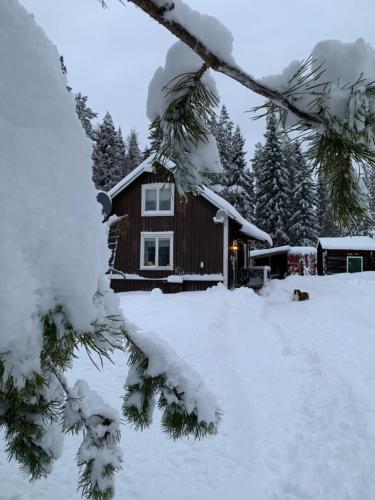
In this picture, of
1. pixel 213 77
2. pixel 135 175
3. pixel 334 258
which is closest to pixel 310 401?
pixel 213 77

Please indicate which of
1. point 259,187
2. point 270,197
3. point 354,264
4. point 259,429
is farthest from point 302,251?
point 259,429

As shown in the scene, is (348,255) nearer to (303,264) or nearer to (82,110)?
(303,264)

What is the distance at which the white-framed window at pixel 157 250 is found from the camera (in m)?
16.8

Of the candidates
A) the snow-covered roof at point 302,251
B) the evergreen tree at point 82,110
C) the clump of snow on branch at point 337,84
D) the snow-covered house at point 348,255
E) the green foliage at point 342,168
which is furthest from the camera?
the snow-covered roof at point 302,251

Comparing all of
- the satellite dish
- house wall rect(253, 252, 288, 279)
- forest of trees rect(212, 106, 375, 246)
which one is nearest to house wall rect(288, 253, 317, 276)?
house wall rect(253, 252, 288, 279)

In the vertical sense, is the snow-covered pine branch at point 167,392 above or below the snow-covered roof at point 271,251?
below

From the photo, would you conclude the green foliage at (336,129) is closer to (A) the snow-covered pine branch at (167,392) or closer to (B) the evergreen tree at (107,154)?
(A) the snow-covered pine branch at (167,392)

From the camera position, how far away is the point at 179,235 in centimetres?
1680

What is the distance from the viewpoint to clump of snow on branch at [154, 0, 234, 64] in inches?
50.6

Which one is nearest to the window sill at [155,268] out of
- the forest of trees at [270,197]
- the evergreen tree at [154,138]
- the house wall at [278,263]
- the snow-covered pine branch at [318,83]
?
the evergreen tree at [154,138]

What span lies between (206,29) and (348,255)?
29.8m

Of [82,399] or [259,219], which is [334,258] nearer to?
[259,219]

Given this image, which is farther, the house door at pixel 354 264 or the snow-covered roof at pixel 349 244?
the house door at pixel 354 264

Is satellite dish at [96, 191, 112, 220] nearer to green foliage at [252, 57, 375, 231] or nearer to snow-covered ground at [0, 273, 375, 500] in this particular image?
green foliage at [252, 57, 375, 231]
